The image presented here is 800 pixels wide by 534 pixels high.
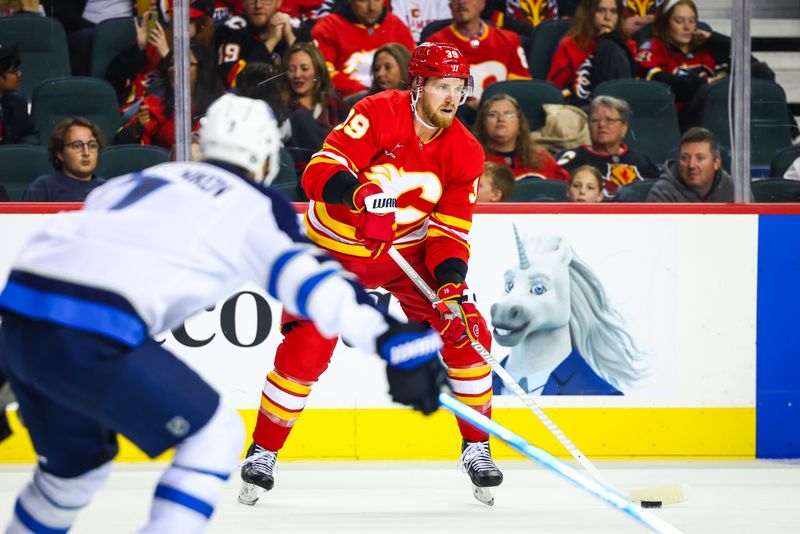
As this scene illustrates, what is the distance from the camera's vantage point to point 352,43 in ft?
16.1

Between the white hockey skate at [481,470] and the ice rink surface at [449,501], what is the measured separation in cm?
5

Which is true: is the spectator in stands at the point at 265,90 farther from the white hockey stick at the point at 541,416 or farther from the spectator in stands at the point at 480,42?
the white hockey stick at the point at 541,416

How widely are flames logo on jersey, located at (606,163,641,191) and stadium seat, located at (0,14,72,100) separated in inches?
81.4

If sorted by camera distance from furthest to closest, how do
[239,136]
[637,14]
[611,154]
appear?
[637,14] < [611,154] < [239,136]

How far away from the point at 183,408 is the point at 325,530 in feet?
4.28

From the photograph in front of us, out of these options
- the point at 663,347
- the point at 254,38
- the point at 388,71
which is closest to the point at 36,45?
the point at 254,38

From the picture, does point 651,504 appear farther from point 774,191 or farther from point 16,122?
point 16,122

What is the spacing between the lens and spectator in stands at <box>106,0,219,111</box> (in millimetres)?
4512

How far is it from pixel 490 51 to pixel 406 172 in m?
1.47

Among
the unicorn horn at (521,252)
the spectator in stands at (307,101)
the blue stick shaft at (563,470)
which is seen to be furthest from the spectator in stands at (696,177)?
the blue stick shaft at (563,470)

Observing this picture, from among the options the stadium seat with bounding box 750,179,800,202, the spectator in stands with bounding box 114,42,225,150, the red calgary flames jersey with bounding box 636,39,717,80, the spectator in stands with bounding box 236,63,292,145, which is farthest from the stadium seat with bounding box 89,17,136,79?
the stadium seat with bounding box 750,179,800,202

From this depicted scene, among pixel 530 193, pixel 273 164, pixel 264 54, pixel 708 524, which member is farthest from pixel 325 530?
pixel 264 54

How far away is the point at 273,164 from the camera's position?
2414 mm

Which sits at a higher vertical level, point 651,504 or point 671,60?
point 671,60
